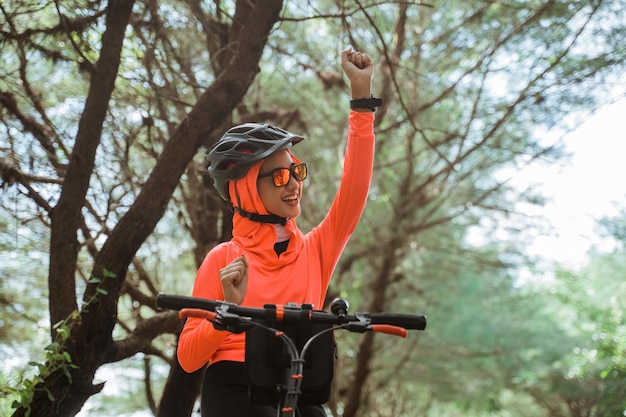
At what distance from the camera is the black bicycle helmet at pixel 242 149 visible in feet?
9.39

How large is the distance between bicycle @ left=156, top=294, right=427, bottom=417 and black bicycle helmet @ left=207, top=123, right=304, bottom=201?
0.85 m

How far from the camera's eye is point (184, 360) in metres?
2.54

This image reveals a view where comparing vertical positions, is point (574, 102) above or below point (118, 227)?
above

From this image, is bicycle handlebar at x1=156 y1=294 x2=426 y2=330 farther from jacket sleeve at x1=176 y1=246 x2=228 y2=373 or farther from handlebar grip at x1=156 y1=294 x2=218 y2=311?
jacket sleeve at x1=176 y1=246 x2=228 y2=373

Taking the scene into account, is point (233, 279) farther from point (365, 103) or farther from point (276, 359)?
point (365, 103)

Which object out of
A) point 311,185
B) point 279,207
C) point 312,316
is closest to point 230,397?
point 312,316

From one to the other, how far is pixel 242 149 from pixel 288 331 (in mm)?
977

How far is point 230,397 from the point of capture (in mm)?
2449

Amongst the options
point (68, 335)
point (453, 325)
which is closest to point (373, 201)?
point (453, 325)

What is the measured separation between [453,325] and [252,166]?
10833 mm

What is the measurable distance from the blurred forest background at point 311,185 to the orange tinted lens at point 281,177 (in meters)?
1.02

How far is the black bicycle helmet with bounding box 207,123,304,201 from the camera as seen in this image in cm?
286

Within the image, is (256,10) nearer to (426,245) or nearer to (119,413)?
(426,245)

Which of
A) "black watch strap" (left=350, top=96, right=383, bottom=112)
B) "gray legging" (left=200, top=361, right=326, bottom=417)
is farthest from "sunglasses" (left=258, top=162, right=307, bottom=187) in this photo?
"gray legging" (left=200, top=361, right=326, bottom=417)
